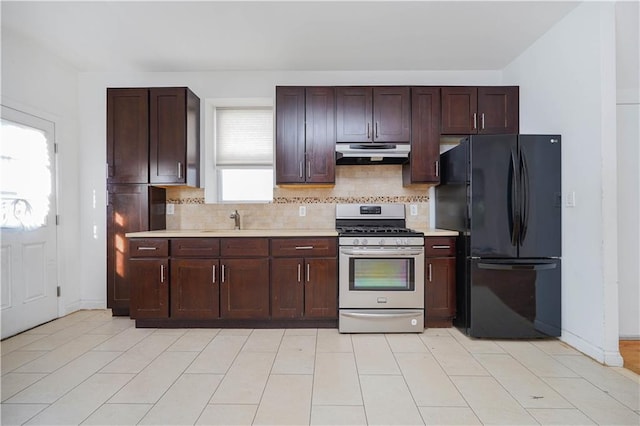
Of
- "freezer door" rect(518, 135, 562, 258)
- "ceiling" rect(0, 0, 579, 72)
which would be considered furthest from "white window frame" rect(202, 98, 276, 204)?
"freezer door" rect(518, 135, 562, 258)

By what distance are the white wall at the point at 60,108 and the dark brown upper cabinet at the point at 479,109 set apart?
13.5 ft

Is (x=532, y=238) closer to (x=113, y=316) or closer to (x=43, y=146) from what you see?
(x=113, y=316)

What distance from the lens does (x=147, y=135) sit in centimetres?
358

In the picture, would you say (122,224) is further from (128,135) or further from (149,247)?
(128,135)

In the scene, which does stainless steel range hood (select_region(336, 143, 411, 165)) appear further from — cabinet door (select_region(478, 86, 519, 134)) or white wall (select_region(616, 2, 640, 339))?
white wall (select_region(616, 2, 640, 339))

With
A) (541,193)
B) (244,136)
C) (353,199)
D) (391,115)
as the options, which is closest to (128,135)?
(244,136)

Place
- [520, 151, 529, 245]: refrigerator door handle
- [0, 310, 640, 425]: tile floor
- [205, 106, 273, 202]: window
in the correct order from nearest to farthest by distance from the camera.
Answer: [0, 310, 640, 425]: tile floor
[520, 151, 529, 245]: refrigerator door handle
[205, 106, 273, 202]: window

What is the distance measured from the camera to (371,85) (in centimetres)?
387

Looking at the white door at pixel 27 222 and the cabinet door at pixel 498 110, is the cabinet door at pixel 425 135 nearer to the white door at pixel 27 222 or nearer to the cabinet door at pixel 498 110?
the cabinet door at pixel 498 110

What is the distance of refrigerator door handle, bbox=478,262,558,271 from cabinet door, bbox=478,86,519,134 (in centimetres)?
147

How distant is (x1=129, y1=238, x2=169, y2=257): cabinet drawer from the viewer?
3332 mm

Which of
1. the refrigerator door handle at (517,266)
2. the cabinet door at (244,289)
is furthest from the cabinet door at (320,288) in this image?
the refrigerator door handle at (517,266)

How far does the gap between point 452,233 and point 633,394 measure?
1.64 meters

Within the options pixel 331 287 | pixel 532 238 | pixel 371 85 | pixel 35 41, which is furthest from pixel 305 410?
pixel 35 41
